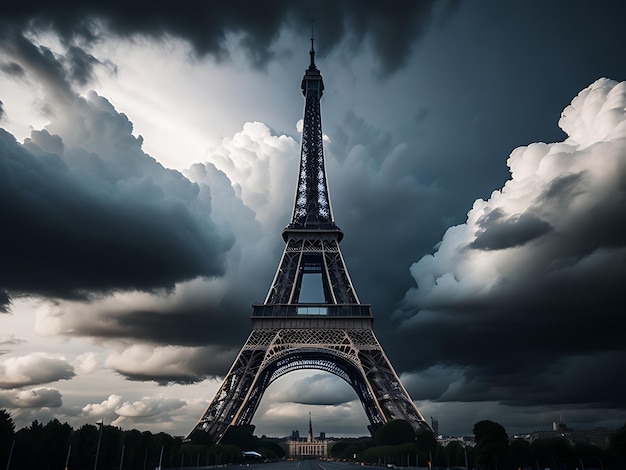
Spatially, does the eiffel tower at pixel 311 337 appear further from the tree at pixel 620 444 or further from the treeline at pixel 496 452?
the tree at pixel 620 444

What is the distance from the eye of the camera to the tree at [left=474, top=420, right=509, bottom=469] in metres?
62.4

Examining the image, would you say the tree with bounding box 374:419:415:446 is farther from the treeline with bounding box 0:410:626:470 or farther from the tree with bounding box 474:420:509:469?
the tree with bounding box 474:420:509:469

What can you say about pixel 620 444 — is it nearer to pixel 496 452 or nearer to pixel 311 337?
pixel 496 452

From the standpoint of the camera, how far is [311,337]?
86.3 meters

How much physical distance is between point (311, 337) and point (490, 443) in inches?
1279

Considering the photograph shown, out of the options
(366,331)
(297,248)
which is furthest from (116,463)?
(297,248)

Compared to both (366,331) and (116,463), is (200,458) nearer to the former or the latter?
(116,463)

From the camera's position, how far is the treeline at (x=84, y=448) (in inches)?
2008

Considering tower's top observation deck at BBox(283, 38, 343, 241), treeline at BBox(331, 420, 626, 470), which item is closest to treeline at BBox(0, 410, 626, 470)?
treeline at BBox(331, 420, 626, 470)

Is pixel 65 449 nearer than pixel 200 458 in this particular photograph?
Yes

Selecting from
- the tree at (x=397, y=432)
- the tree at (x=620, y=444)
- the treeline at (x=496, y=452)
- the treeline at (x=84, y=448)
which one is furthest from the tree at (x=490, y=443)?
the treeline at (x=84, y=448)

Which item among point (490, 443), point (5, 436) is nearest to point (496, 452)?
point (490, 443)

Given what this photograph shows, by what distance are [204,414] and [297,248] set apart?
106 feet

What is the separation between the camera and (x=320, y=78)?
11488 centimetres
